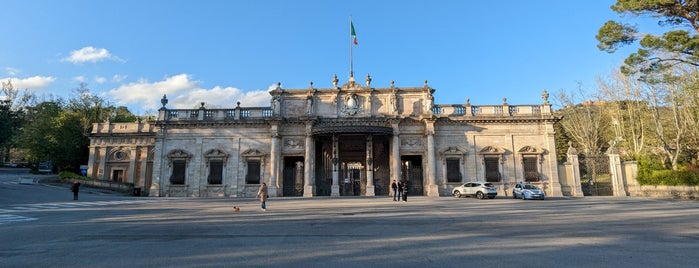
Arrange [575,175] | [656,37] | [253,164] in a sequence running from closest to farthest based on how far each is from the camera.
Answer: [656,37] < [575,175] < [253,164]

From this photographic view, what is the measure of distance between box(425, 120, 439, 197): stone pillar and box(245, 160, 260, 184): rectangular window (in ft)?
48.6

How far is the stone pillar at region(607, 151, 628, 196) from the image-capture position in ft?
95.3

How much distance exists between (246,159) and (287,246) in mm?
25595

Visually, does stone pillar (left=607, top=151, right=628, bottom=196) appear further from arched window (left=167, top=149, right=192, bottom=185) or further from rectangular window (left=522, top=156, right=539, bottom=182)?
arched window (left=167, top=149, right=192, bottom=185)

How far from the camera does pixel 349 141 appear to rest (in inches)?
1320


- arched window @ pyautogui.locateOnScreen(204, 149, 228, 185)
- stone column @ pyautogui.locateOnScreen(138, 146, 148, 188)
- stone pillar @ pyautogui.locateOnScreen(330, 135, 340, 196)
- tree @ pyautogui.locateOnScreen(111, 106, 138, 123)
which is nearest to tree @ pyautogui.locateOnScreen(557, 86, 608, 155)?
stone pillar @ pyautogui.locateOnScreen(330, 135, 340, 196)

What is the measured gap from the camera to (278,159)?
3148 centimetres

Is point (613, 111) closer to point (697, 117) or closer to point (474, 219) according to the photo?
point (697, 117)

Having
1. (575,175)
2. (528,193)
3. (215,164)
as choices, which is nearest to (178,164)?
(215,164)

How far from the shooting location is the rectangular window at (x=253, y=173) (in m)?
31.7

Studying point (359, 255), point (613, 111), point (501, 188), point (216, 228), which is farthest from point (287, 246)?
point (613, 111)

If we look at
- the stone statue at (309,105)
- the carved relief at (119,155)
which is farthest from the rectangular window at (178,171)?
the stone statue at (309,105)

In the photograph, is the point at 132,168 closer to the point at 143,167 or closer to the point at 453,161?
the point at 143,167

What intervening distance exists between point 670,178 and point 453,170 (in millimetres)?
15265
